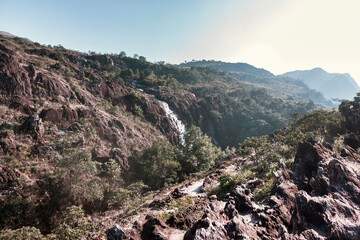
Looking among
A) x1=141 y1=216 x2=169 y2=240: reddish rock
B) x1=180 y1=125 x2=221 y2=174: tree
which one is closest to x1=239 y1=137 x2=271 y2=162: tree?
x1=180 y1=125 x2=221 y2=174: tree

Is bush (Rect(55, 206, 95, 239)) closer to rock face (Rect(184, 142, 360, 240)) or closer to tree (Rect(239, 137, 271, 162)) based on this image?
rock face (Rect(184, 142, 360, 240))

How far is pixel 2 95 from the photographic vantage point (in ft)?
85.3

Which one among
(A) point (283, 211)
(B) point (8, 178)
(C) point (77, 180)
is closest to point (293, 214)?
(A) point (283, 211)

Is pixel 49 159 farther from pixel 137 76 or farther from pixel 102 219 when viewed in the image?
pixel 137 76

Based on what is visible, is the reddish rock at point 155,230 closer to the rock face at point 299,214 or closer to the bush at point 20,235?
the rock face at point 299,214

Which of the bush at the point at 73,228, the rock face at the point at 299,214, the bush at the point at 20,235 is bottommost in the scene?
the bush at the point at 73,228

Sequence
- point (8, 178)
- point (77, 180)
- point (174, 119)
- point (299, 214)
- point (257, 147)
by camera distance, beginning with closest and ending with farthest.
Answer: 1. point (299, 214)
2. point (8, 178)
3. point (77, 180)
4. point (257, 147)
5. point (174, 119)

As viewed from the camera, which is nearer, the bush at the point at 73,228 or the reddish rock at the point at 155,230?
the reddish rock at the point at 155,230

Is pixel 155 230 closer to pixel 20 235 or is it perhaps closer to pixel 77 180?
pixel 20 235

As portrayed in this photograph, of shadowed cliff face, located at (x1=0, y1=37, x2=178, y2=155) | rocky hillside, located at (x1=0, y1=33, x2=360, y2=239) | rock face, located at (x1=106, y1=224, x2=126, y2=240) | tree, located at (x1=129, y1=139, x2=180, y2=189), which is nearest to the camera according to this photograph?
rock face, located at (x1=106, y1=224, x2=126, y2=240)

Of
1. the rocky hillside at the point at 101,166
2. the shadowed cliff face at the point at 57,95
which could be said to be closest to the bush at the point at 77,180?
the rocky hillside at the point at 101,166

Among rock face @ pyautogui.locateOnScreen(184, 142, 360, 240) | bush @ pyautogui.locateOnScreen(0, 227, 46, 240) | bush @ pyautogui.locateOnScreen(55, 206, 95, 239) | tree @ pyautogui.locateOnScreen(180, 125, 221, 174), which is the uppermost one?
rock face @ pyautogui.locateOnScreen(184, 142, 360, 240)

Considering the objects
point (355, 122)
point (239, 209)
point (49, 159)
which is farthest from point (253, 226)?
point (355, 122)

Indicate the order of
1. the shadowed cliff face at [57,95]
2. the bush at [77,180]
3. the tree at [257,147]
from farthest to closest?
the tree at [257,147], the shadowed cliff face at [57,95], the bush at [77,180]
